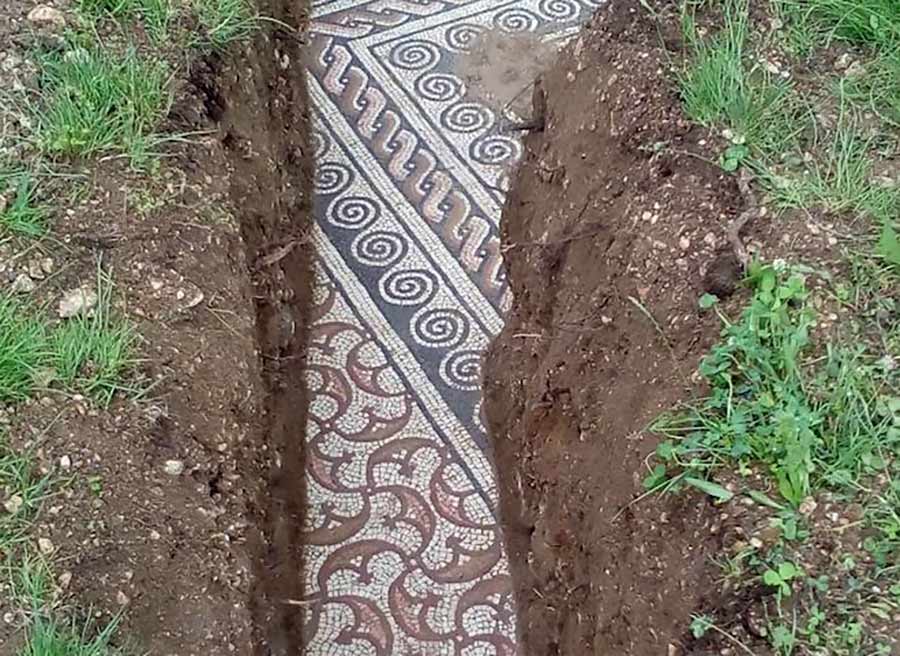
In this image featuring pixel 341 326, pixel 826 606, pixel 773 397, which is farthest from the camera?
pixel 341 326

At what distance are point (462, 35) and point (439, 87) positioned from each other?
0.21 meters

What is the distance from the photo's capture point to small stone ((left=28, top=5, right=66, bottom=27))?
222 centimetres

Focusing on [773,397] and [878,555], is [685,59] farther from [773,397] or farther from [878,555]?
[878,555]

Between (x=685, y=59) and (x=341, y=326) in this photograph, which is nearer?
(x=685, y=59)

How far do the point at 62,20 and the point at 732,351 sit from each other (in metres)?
1.38

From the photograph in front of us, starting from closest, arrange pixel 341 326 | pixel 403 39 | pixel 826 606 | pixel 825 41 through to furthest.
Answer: pixel 826 606, pixel 825 41, pixel 341 326, pixel 403 39

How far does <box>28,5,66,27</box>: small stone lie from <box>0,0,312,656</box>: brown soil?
26 mm

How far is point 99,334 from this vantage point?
1.81 meters

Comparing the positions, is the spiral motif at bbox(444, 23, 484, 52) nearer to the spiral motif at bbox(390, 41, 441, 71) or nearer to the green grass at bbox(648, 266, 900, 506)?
the spiral motif at bbox(390, 41, 441, 71)

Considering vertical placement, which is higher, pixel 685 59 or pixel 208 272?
pixel 685 59

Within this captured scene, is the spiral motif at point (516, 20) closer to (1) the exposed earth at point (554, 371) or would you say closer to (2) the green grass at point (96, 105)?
(1) the exposed earth at point (554, 371)

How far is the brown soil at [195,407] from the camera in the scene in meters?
1.65

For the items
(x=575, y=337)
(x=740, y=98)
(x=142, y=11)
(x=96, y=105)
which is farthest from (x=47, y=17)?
(x=740, y=98)

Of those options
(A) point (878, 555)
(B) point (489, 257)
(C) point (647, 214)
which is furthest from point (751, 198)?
(B) point (489, 257)
